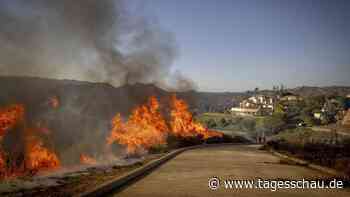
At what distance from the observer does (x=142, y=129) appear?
24844mm

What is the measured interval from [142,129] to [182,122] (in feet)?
21.1

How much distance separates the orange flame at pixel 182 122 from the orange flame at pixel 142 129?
81.1 inches

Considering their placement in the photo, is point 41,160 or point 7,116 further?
point 7,116

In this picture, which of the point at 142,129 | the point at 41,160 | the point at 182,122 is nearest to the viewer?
the point at 41,160

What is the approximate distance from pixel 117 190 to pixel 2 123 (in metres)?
17.8

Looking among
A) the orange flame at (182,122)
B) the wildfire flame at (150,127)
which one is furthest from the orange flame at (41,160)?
the orange flame at (182,122)

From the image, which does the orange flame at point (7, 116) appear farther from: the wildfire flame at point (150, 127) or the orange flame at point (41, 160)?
the wildfire flame at point (150, 127)

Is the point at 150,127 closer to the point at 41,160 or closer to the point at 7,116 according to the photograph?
the point at 41,160

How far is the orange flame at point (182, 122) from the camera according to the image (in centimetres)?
2953

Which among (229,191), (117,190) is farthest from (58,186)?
(229,191)

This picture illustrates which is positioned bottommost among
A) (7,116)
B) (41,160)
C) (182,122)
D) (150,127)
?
(41,160)

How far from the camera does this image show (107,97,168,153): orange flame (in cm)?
2361

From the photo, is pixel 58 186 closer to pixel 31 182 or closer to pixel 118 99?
pixel 31 182

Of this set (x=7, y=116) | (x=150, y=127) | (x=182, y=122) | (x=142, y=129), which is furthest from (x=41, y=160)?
(x=182, y=122)
